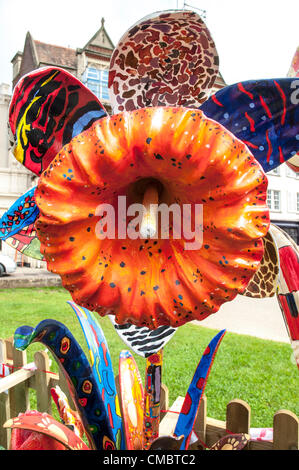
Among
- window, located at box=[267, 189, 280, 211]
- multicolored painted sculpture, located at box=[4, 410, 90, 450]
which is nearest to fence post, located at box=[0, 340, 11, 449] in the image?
multicolored painted sculpture, located at box=[4, 410, 90, 450]

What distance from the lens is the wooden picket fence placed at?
97 centimetres

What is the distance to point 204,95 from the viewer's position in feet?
2.32

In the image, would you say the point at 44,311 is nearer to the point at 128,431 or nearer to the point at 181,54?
the point at 128,431

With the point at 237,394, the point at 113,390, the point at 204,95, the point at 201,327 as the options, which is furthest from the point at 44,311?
the point at 204,95

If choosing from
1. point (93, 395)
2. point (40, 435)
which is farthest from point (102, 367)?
point (40, 435)

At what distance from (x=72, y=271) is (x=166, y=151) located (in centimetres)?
20

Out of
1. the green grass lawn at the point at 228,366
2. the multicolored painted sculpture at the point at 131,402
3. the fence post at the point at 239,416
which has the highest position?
the multicolored painted sculpture at the point at 131,402

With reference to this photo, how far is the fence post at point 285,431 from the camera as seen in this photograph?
0.95m

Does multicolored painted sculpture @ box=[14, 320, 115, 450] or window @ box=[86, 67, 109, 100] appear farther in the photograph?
window @ box=[86, 67, 109, 100]

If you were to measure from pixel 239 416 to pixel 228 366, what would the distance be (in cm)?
170

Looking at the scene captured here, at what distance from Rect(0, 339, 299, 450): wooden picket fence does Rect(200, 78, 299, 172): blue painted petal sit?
740mm

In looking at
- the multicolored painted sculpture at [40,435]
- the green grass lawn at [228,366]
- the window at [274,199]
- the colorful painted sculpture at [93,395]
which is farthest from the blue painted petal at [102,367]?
the window at [274,199]

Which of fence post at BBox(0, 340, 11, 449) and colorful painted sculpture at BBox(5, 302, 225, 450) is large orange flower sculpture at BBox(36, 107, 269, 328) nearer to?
colorful painted sculpture at BBox(5, 302, 225, 450)

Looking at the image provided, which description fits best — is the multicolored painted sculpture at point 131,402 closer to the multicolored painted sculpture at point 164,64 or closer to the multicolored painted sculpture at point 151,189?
the multicolored painted sculpture at point 151,189
